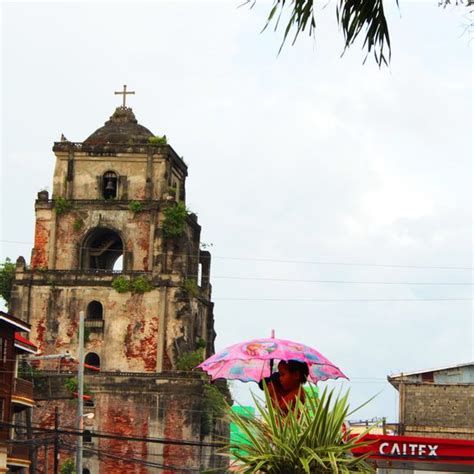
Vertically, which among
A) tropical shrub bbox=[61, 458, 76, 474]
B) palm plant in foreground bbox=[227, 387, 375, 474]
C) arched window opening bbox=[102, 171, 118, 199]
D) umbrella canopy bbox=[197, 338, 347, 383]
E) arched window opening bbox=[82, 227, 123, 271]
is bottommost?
tropical shrub bbox=[61, 458, 76, 474]

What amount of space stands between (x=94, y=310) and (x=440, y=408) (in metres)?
17.5

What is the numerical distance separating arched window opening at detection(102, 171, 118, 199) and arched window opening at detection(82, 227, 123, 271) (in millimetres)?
1647

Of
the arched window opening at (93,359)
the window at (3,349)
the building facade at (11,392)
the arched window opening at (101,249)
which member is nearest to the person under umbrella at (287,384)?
the building facade at (11,392)

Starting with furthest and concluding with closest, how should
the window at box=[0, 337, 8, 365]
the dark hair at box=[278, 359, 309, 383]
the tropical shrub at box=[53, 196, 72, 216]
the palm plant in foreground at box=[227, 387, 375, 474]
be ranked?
the tropical shrub at box=[53, 196, 72, 216], the window at box=[0, 337, 8, 365], the dark hair at box=[278, 359, 309, 383], the palm plant in foreground at box=[227, 387, 375, 474]

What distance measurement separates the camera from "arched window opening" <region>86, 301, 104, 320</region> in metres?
58.2

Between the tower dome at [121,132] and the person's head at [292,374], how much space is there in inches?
Result: 1905

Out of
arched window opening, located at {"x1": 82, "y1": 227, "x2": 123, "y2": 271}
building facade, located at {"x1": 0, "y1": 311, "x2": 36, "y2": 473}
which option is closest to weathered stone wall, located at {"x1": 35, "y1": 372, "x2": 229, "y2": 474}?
arched window opening, located at {"x1": 82, "y1": 227, "x2": 123, "y2": 271}

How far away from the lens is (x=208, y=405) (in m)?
56.4

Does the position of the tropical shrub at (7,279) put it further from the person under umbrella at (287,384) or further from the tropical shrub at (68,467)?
the person under umbrella at (287,384)

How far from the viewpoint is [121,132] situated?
60219 millimetres

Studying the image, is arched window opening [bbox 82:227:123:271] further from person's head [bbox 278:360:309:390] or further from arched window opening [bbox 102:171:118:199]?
person's head [bbox 278:360:309:390]

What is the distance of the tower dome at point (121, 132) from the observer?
59.8 m

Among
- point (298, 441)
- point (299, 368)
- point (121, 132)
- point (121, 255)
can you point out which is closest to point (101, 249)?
point (121, 255)

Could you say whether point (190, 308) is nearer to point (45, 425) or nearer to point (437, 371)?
point (45, 425)
